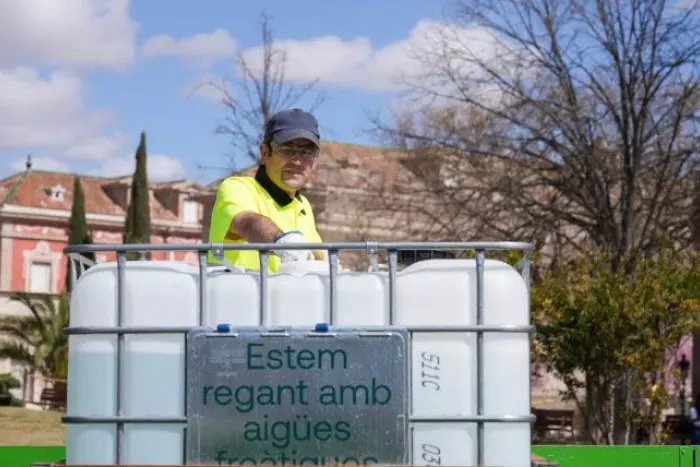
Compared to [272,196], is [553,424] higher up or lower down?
lower down

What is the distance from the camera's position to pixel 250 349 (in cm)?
439

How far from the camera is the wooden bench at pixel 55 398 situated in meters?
35.2

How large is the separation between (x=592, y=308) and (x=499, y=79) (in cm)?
728

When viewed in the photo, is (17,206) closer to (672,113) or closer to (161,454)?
(672,113)

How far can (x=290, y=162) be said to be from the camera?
539cm

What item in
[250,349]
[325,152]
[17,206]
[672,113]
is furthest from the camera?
[17,206]

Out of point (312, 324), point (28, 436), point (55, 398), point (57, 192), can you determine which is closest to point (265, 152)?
point (312, 324)

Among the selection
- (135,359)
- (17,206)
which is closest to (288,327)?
(135,359)

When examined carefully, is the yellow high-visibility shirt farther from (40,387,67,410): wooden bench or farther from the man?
(40,387,67,410): wooden bench

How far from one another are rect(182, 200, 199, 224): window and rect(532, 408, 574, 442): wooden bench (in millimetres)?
48130

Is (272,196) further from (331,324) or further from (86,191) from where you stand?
(86,191)

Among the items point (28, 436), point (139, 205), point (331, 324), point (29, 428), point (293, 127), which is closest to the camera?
point (331, 324)

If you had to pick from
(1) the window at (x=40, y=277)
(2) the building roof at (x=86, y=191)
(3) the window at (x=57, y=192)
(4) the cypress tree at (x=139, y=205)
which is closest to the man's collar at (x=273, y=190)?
(4) the cypress tree at (x=139, y=205)

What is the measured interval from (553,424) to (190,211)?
168 ft
